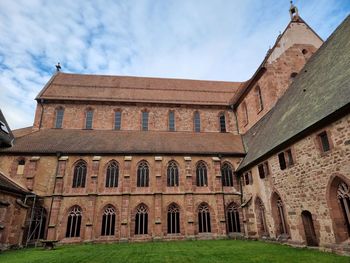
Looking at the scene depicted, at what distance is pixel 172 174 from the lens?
69.3 feet

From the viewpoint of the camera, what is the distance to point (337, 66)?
529 inches

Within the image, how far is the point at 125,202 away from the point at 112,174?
9.06 feet

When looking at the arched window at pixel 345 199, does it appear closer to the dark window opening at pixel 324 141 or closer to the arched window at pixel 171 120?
the dark window opening at pixel 324 141

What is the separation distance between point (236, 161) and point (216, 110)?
812 cm

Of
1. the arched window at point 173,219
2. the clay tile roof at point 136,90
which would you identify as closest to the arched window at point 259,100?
the clay tile roof at point 136,90

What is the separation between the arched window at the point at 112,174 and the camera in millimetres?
20297

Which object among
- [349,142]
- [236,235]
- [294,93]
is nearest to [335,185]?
[349,142]

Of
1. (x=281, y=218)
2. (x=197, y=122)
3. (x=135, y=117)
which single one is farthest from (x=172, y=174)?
(x=281, y=218)

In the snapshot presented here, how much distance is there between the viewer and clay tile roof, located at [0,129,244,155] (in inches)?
821

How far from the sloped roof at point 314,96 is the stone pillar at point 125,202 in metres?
9.92

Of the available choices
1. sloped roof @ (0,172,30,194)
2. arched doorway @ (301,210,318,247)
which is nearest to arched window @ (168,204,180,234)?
arched doorway @ (301,210,318,247)

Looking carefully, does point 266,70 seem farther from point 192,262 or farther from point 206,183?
point 192,262

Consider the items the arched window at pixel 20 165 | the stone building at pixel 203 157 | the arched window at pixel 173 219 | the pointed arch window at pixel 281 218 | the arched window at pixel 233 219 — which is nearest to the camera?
the stone building at pixel 203 157

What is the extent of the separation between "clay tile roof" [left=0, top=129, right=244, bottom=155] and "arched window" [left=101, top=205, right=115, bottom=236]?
486cm
